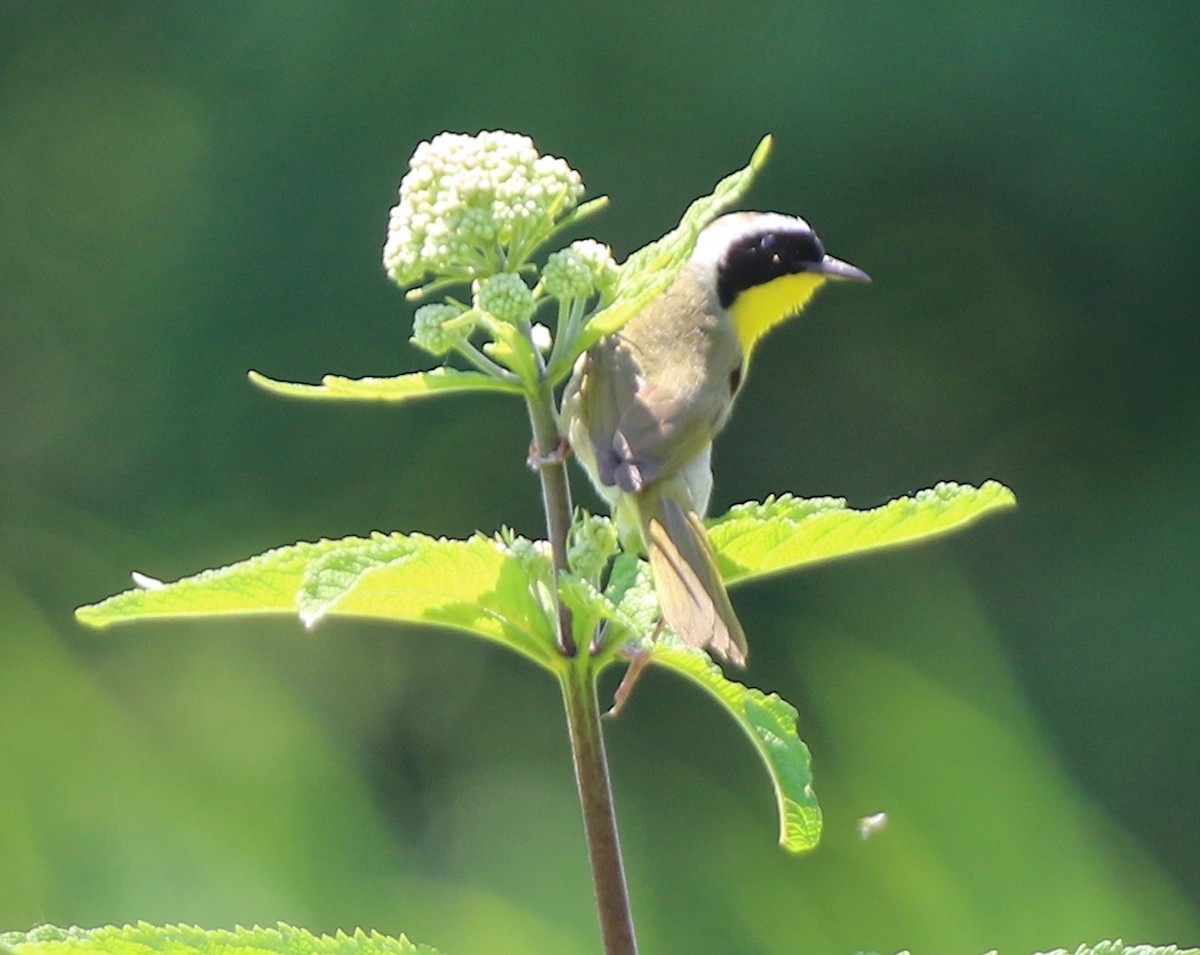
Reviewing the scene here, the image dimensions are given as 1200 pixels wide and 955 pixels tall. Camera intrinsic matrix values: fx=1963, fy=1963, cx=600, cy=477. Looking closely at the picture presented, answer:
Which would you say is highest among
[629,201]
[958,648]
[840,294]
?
[629,201]

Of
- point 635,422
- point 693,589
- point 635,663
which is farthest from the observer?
point 635,422

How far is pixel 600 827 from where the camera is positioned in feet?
2.78

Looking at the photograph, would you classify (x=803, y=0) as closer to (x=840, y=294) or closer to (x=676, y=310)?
(x=840, y=294)

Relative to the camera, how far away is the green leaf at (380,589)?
0.79 meters

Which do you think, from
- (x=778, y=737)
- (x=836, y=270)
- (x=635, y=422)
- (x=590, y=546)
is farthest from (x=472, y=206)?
(x=836, y=270)

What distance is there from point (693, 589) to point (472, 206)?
33 centimetres

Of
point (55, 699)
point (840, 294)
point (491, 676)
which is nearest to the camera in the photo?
point (55, 699)

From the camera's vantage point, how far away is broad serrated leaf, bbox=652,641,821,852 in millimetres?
876

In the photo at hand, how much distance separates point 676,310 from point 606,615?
2.68 ft

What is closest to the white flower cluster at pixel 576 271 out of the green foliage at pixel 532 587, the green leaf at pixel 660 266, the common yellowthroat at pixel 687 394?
the green leaf at pixel 660 266

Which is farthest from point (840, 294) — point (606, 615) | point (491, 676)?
point (606, 615)

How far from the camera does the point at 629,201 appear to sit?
3.57 m

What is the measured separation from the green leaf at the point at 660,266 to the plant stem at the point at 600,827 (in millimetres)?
154

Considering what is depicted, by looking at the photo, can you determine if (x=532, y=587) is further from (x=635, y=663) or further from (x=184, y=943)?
(x=184, y=943)
